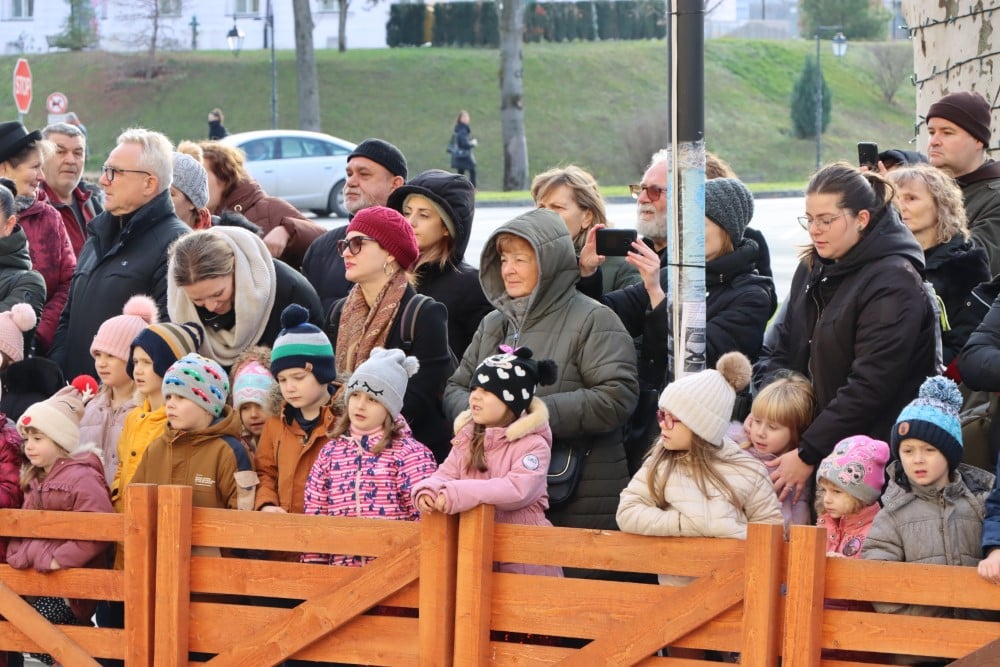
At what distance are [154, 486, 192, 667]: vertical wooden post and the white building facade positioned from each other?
52.1 m

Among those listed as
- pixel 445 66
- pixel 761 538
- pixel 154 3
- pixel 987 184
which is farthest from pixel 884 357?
pixel 154 3

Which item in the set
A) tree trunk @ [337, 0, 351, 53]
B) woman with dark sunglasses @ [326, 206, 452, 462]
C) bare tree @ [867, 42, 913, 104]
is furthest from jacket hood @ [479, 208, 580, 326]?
bare tree @ [867, 42, 913, 104]

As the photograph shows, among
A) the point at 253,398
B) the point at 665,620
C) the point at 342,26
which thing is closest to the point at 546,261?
the point at 253,398

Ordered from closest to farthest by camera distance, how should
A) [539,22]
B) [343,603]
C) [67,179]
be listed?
[343,603]
[67,179]
[539,22]

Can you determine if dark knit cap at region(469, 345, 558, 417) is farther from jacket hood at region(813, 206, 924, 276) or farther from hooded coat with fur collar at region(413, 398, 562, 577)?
jacket hood at region(813, 206, 924, 276)

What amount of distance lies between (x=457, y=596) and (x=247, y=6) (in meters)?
58.8

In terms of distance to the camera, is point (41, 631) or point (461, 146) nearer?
point (41, 631)

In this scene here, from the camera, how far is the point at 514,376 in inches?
195

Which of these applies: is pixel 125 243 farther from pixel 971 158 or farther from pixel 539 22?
pixel 539 22

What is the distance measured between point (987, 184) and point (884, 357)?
5.97 ft

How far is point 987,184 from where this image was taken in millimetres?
6484

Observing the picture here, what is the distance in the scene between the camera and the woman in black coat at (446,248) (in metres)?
6.11

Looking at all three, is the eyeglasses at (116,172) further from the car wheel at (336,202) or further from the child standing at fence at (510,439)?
the car wheel at (336,202)

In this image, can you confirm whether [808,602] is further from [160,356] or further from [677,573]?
[160,356]
